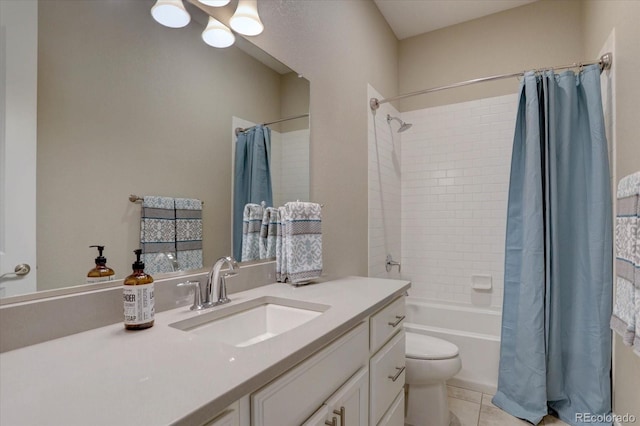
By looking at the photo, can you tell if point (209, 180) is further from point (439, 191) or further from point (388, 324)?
point (439, 191)

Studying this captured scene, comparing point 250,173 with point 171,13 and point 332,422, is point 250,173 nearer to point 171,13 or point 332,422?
point 171,13

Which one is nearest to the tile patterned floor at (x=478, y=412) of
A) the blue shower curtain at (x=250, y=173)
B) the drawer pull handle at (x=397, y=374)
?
the drawer pull handle at (x=397, y=374)

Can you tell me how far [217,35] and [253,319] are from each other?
3.66 feet

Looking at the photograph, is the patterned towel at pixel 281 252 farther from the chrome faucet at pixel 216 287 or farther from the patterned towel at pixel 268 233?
the chrome faucet at pixel 216 287

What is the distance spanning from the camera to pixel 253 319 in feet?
3.94

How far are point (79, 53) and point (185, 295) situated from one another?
79 centimetres

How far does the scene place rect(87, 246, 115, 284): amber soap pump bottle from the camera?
91cm

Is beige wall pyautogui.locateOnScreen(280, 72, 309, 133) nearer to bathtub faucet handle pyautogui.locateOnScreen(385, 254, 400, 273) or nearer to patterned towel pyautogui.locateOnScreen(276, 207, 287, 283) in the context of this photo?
patterned towel pyautogui.locateOnScreen(276, 207, 287, 283)

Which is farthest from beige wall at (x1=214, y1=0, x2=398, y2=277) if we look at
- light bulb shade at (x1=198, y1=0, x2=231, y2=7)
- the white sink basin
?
the white sink basin

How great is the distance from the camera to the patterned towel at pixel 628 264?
41.9 inches

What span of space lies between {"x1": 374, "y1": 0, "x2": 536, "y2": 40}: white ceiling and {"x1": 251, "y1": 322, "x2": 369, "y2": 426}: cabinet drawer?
2.58 metres

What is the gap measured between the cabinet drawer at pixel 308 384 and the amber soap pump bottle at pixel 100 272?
1.91ft

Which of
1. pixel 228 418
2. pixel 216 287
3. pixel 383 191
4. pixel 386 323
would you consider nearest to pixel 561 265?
pixel 383 191

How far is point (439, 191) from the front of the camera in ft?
9.64
